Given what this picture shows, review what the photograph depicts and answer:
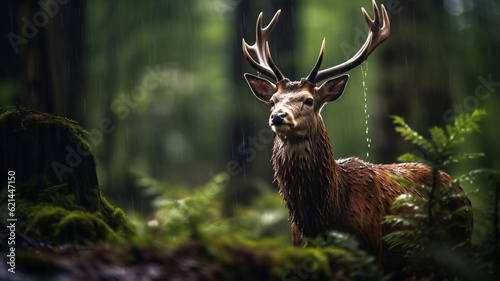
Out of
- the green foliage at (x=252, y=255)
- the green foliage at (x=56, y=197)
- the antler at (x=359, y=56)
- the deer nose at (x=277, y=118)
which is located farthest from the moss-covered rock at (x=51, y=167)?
the antler at (x=359, y=56)

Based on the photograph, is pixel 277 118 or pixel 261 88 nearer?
pixel 277 118

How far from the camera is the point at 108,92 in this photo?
15.5 metres

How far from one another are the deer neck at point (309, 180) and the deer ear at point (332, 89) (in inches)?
21.7

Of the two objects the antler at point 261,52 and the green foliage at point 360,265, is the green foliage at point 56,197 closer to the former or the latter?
the green foliage at point 360,265

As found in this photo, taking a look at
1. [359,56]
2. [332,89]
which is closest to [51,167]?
[332,89]

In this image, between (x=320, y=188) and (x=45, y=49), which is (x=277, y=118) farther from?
(x=45, y=49)

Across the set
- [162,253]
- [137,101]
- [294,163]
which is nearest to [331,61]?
[137,101]

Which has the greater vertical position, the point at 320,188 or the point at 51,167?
the point at 51,167

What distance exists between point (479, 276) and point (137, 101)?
579 inches

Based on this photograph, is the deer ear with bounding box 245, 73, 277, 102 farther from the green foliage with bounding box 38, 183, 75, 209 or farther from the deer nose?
the green foliage with bounding box 38, 183, 75, 209
